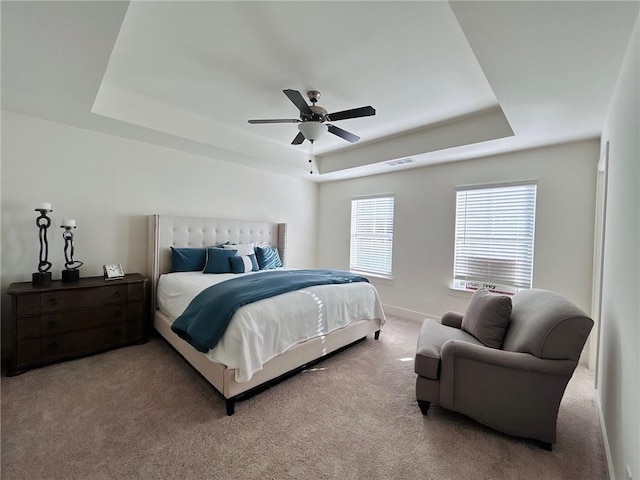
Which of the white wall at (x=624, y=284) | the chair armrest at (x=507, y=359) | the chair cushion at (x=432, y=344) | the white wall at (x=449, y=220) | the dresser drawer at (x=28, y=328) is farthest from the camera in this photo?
the white wall at (x=449, y=220)

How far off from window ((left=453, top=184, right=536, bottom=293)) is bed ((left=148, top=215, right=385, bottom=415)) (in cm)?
150

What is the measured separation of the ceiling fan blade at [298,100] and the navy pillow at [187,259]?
92.5 inches

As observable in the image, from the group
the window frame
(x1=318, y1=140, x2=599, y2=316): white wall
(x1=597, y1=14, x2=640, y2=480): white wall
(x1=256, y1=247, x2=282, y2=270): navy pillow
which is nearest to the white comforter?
(x1=256, y1=247, x2=282, y2=270): navy pillow

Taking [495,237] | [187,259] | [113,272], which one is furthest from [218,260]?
[495,237]

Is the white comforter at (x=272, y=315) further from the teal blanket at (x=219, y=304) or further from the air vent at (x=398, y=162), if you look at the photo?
the air vent at (x=398, y=162)

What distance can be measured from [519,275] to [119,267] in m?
4.85

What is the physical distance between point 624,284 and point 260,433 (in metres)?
2.39

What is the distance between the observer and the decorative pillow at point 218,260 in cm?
348

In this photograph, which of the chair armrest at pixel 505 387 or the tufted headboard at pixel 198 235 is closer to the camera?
the chair armrest at pixel 505 387

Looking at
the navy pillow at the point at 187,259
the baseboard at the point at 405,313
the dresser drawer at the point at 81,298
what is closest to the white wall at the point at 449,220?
the baseboard at the point at 405,313

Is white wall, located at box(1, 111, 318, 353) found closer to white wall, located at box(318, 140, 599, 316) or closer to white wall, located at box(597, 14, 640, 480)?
white wall, located at box(318, 140, 599, 316)

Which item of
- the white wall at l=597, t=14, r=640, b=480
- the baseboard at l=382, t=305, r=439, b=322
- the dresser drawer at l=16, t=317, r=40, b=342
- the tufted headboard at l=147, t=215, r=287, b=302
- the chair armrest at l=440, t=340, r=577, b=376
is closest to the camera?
the white wall at l=597, t=14, r=640, b=480

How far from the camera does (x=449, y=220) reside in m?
3.95

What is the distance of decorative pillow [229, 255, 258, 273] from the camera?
11.7ft
